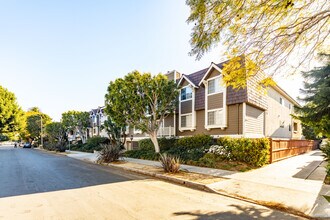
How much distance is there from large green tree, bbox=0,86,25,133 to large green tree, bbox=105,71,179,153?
22111mm

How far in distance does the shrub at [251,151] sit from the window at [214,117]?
4499mm

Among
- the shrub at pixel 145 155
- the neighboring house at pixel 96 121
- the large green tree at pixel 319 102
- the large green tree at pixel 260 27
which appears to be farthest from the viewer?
the neighboring house at pixel 96 121

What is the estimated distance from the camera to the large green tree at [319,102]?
30.4 ft

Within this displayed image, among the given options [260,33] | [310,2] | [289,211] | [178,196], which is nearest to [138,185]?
[178,196]

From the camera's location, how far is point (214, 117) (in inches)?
709

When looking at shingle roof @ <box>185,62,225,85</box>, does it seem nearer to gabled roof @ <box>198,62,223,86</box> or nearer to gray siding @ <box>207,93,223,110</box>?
Answer: gabled roof @ <box>198,62,223,86</box>

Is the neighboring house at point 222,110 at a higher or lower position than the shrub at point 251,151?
higher

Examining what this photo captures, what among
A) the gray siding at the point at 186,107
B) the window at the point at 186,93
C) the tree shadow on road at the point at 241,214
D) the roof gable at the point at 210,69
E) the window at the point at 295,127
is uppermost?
the roof gable at the point at 210,69

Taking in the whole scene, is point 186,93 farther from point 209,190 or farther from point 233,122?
point 209,190

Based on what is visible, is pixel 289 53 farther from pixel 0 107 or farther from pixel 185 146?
pixel 0 107

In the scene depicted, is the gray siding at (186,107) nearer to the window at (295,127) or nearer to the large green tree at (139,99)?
the large green tree at (139,99)

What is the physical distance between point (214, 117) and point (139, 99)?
6741 millimetres

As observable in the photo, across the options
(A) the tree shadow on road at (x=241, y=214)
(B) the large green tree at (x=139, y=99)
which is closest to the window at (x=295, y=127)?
(B) the large green tree at (x=139, y=99)

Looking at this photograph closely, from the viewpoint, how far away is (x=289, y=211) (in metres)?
5.47
